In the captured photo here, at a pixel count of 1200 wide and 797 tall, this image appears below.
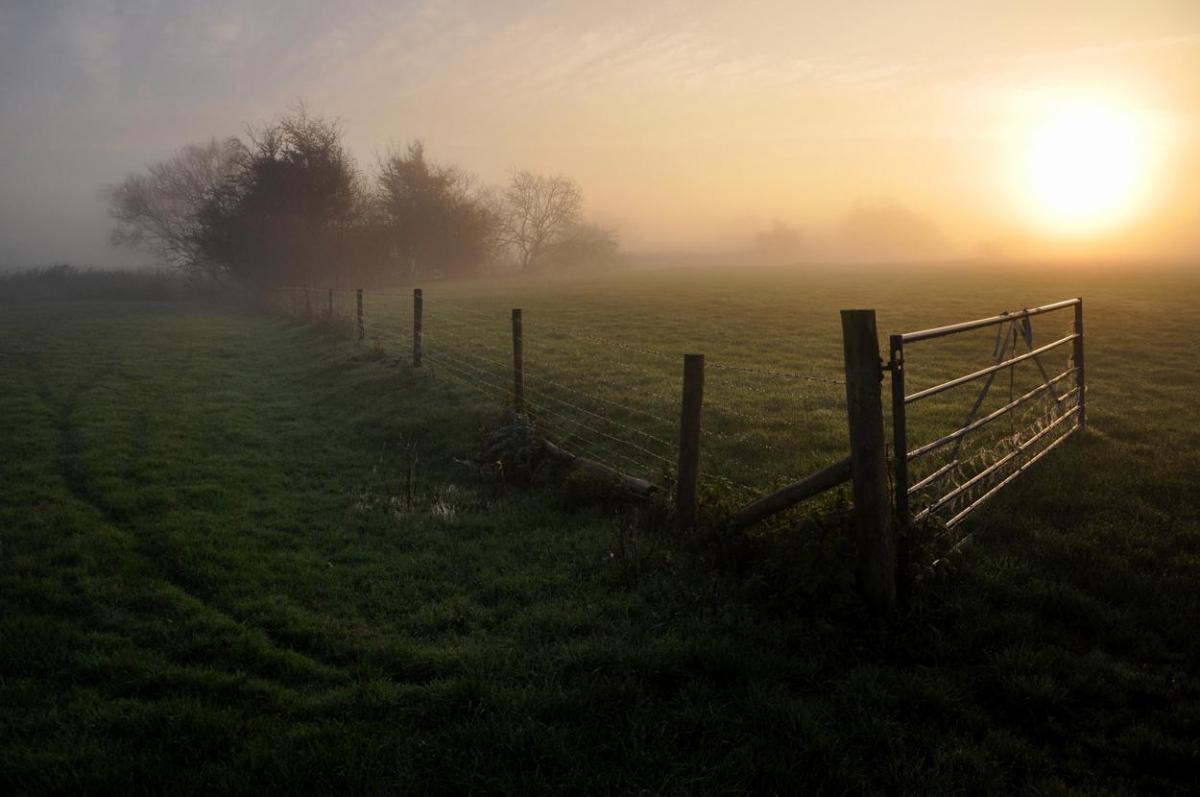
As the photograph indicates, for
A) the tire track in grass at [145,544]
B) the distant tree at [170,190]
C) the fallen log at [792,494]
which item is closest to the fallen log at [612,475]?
the fallen log at [792,494]

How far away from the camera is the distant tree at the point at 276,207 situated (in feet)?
149

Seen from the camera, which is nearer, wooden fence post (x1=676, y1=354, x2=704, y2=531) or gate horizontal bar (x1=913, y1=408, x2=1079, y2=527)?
gate horizontal bar (x1=913, y1=408, x2=1079, y2=527)

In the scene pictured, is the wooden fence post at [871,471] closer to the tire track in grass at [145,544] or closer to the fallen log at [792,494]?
the fallen log at [792,494]

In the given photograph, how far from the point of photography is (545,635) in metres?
5.37

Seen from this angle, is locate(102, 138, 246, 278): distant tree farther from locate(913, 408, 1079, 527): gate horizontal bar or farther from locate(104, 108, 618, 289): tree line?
locate(913, 408, 1079, 527): gate horizontal bar

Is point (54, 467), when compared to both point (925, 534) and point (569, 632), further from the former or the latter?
point (925, 534)

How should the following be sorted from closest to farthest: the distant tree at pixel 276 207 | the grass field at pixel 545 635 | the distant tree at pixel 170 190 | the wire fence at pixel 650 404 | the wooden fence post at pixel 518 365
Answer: the grass field at pixel 545 635, the wire fence at pixel 650 404, the wooden fence post at pixel 518 365, the distant tree at pixel 276 207, the distant tree at pixel 170 190

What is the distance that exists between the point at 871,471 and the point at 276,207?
48.1 metres

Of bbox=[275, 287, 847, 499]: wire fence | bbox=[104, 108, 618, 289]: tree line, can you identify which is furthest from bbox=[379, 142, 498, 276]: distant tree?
bbox=[275, 287, 847, 499]: wire fence

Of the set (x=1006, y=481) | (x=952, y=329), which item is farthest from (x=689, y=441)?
(x=1006, y=481)

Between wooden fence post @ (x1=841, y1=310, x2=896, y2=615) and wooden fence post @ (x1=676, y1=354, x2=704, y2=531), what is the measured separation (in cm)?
165

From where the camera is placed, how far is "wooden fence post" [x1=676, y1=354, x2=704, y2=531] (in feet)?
21.6

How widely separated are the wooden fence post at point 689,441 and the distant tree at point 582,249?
79.2 meters

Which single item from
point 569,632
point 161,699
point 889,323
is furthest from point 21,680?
point 889,323
